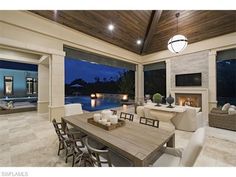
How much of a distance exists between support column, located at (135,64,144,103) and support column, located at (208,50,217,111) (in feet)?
10.9

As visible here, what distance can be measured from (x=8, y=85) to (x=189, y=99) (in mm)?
9777

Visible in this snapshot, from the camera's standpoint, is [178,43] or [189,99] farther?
[189,99]

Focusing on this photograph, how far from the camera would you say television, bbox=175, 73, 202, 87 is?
5.52 meters

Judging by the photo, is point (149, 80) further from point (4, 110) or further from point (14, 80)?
point (14, 80)

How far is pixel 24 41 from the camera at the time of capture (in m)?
3.55

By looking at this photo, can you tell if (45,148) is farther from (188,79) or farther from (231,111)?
(188,79)

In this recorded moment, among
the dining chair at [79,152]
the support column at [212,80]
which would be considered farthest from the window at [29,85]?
the support column at [212,80]

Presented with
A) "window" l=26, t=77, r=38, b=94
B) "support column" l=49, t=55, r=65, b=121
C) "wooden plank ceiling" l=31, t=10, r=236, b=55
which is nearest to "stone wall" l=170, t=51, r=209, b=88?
"wooden plank ceiling" l=31, t=10, r=236, b=55

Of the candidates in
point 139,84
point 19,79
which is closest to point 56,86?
point 139,84

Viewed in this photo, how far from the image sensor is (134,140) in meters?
1.49

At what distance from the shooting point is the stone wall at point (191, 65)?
532cm

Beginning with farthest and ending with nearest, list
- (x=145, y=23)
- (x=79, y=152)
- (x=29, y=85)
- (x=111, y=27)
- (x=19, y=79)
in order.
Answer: (x=29, y=85)
(x=19, y=79)
(x=145, y=23)
(x=111, y=27)
(x=79, y=152)

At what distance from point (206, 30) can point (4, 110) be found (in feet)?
29.0
